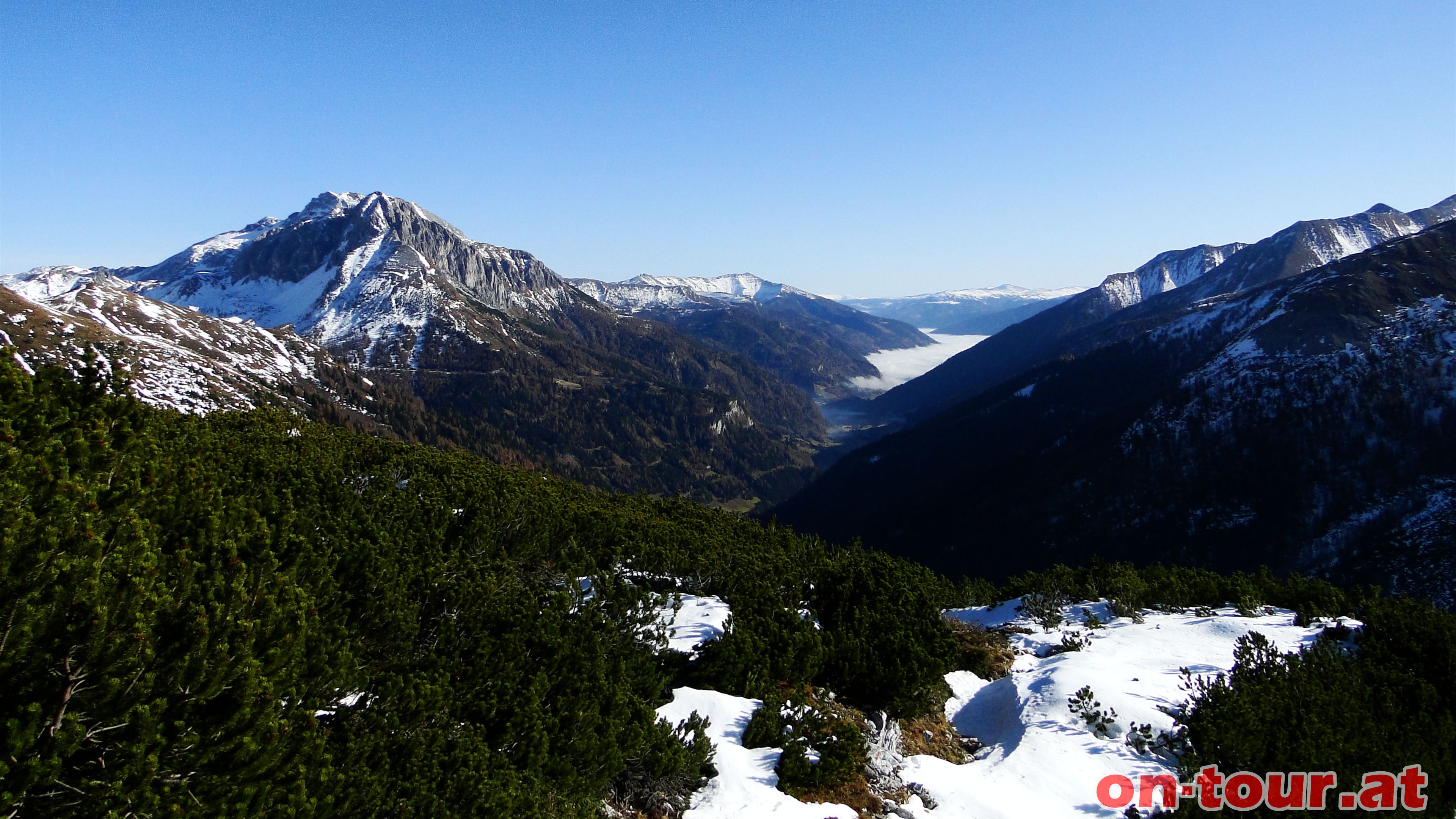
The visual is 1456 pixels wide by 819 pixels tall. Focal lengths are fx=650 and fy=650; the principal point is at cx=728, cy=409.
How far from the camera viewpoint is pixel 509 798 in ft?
24.7

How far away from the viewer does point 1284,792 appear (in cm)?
984

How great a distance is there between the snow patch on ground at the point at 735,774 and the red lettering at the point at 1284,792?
6.17 meters

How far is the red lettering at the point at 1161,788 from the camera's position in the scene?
1053cm

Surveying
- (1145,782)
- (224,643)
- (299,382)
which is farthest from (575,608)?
(299,382)

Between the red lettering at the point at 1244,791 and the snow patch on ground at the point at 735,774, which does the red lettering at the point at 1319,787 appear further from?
the snow patch on ground at the point at 735,774

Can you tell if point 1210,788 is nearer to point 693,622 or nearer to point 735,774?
point 735,774

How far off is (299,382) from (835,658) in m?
218

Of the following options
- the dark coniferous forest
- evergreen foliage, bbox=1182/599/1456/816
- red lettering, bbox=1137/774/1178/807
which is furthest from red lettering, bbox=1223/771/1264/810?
red lettering, bbox=1137/774/1178/807

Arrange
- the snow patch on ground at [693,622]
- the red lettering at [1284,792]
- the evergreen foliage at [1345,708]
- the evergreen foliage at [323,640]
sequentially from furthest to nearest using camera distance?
the snow patch on ground at [693,622]
the evergreen foliage at [1345,708]
the red lettering at [1284,792]
the evergreen foliage at [323,640]

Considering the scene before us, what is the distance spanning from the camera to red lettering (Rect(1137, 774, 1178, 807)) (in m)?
10.5

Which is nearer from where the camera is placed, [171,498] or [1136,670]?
[171,498]

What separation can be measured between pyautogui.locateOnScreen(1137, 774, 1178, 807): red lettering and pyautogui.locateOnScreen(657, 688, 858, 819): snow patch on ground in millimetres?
5096

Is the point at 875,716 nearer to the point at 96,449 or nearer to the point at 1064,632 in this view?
the point at 1064,632

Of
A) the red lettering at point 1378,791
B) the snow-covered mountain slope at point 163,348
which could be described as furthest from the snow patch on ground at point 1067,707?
the snow-covered mountain slope at point 163,348
